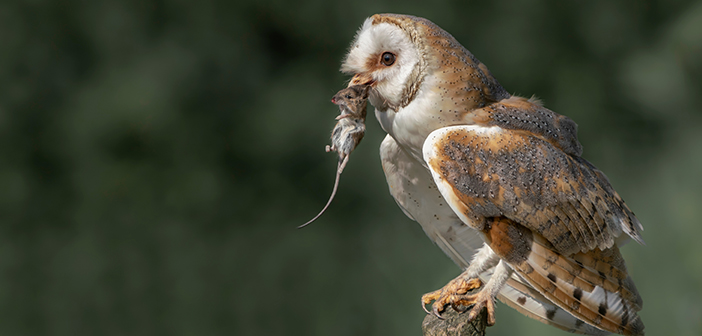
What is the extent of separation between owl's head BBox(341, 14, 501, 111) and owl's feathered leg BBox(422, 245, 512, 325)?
0.47 meters

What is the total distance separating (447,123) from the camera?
1.38 m

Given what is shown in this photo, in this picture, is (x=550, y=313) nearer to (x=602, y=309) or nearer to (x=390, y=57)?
(x=602, y=309)

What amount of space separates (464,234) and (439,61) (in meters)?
0.63

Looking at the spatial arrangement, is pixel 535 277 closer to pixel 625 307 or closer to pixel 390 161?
pixel 625 307

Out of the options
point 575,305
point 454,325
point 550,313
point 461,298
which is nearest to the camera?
point 575,305

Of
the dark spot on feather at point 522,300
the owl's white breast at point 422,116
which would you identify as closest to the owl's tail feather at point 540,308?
the dark spot on feather at point 522,300

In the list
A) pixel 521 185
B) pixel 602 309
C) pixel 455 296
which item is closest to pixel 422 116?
pixel 521 185

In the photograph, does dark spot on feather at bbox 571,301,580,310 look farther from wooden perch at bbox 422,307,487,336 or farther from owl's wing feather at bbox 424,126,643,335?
wooden perch at bbox 422,307,487,336

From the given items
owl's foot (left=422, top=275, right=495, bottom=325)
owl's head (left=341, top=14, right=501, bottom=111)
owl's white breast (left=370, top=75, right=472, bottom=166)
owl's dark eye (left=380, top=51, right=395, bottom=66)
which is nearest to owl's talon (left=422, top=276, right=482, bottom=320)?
owl's foot (left=422, top=275, right=495, bottom=325)

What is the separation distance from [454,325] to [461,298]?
12cm

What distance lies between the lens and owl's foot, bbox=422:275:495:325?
4.66 feet

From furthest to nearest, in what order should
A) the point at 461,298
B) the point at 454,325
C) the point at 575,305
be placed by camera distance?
the point at 461,298 < the point at 454,325 < the point at 575,305

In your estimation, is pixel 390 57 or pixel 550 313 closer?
pixel 390 57

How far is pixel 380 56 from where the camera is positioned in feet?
4.61
